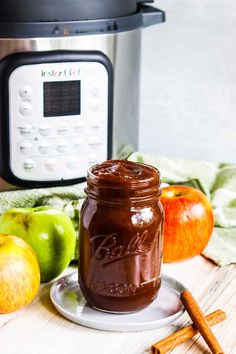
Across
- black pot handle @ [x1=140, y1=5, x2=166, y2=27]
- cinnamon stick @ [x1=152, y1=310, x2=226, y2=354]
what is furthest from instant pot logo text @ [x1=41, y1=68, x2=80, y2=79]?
cinnamon stick @ [x1=152, y1=310, x2=226, y2=354]

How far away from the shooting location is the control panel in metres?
1.19

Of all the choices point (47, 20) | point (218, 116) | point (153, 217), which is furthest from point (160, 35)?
point (153, 217)

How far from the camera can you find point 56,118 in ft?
4.00

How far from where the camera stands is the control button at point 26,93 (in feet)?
3.89

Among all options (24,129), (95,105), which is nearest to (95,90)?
(95,105)

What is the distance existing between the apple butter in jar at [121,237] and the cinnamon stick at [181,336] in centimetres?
7

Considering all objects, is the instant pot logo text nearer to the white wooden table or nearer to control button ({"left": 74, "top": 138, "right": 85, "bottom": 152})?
control button ({"left": 74, "top": 138, "right": 85, "bottom": 152})

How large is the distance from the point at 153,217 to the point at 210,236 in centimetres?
22

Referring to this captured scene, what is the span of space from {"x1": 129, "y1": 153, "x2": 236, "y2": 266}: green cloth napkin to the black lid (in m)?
0.28

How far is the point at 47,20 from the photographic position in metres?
1.17

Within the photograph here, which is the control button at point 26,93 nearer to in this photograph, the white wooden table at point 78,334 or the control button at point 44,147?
the control button at point 44,147

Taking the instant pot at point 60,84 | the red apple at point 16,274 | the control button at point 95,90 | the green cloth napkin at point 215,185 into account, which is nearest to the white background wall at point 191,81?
the green cloth napkin at point 215,185

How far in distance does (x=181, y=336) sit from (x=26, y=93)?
448 millimetres

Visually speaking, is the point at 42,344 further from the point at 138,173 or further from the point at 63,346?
the point at 138,173
